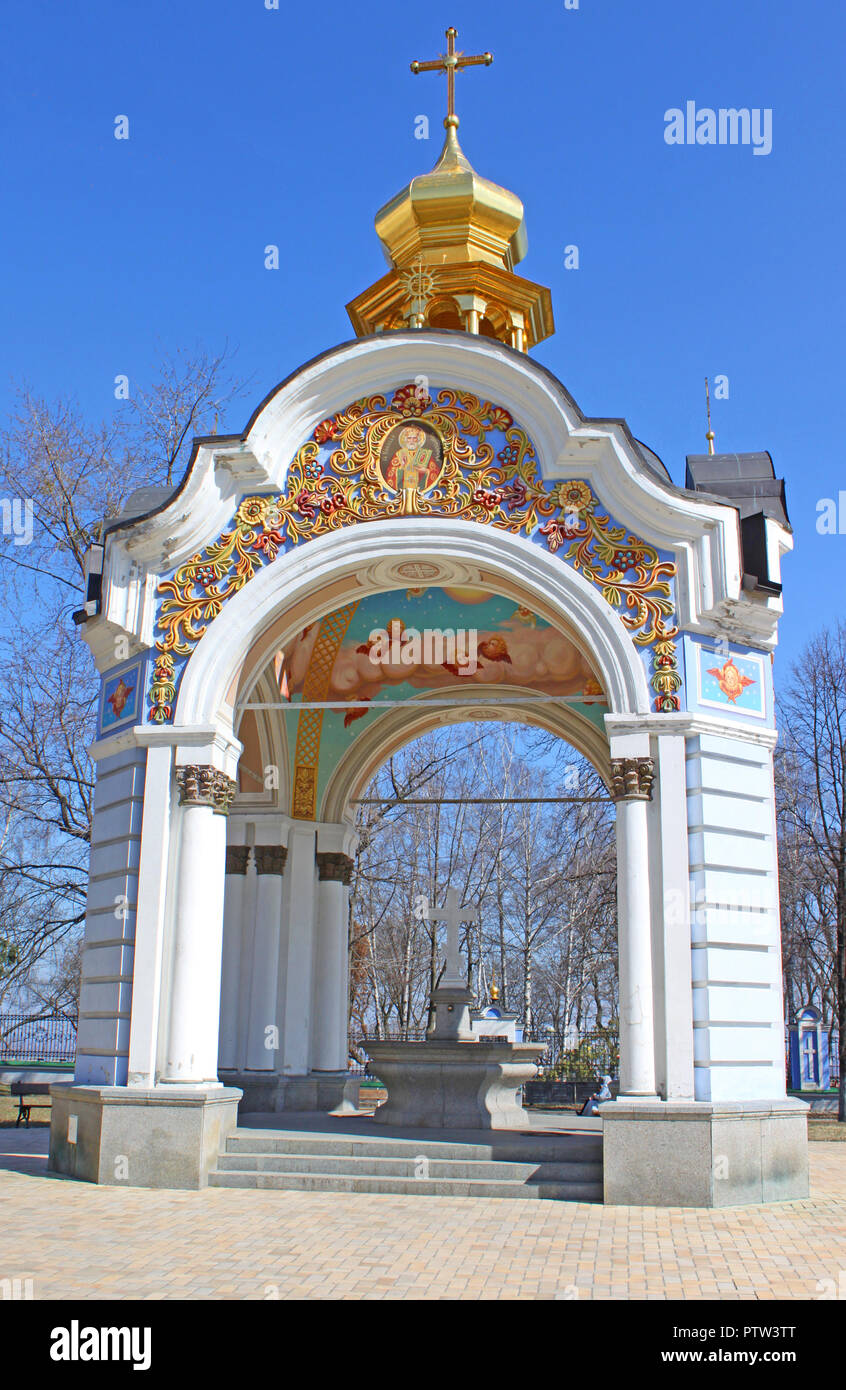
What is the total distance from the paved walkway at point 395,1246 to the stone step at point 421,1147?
0.77 metres

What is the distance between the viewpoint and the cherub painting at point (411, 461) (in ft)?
40.3

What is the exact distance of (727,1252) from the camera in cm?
802

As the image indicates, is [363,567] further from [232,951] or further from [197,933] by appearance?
[232,951]

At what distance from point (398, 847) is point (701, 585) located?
27.1 m

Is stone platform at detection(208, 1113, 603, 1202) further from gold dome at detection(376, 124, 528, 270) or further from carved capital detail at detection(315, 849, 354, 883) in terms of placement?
gold dome at detection(376, 124, 528, 270)

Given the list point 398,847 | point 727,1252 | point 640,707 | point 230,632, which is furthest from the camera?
point 398,847

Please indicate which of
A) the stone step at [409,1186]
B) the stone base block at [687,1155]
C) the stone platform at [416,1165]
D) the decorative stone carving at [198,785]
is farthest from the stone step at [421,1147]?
the decorative stone carving at [198,785]

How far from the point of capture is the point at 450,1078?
13.3m

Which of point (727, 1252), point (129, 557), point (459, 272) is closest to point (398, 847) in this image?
point (459, 272)

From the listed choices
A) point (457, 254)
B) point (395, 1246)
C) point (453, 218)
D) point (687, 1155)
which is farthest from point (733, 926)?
point (453, 218)

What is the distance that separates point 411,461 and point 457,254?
6210 millimetres

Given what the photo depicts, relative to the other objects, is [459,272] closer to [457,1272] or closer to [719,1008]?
[719,1008]

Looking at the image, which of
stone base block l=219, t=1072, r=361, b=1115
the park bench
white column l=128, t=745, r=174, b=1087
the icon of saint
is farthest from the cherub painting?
the park bench

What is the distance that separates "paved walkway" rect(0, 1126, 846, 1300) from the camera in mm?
6801
